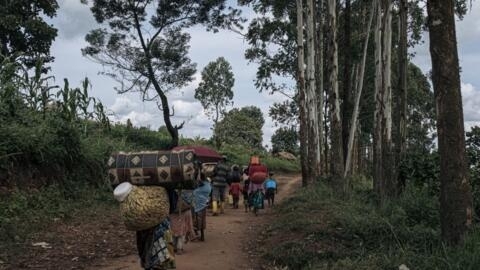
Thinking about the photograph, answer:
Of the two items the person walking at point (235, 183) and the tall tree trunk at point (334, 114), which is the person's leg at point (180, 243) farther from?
the person walking at point (235, 183)

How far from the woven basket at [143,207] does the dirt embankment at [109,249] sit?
8.71ft

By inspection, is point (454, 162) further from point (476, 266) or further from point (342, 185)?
point (342, 185)

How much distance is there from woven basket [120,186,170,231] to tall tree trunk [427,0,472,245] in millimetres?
3119

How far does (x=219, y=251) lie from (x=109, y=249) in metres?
1.87

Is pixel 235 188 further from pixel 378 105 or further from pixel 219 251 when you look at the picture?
pixel 219 251

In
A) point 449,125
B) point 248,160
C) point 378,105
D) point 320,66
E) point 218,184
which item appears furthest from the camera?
point 248,160

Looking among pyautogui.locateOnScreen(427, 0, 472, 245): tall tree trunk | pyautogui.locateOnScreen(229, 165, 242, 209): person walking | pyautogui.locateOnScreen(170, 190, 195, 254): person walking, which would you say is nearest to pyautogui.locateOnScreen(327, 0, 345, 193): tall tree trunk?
pyautogui.locateOnScreen(229, 165, 242, 209): person walking

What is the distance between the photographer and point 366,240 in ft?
25.7

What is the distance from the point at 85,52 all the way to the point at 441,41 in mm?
25037

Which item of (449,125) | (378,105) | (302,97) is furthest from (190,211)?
(302,97)

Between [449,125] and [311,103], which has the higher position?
[311,103]

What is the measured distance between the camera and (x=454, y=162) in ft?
20.5

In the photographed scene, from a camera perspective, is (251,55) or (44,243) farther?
(251,55)

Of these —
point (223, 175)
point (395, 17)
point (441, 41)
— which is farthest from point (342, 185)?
point (395, 17)
